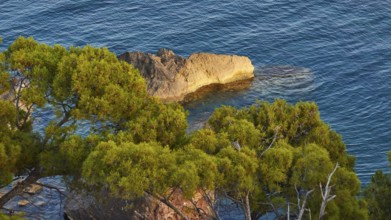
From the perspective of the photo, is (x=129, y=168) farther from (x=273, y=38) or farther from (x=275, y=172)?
(x=273, y=38)

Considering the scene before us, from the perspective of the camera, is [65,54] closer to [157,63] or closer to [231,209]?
[231,209]

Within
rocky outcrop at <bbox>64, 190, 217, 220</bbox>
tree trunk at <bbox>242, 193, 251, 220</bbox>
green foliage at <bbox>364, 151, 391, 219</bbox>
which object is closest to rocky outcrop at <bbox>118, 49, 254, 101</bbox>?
rocky outcrop at <bbox>64, 190, 217, 220</bbox>

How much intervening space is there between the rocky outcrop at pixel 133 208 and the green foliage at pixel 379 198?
8.75 m

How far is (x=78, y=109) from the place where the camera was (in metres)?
29.7

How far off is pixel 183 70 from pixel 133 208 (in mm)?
24589

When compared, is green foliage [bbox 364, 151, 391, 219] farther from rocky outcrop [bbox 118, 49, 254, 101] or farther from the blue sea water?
rocky outcrop [bbox 118, 49, 254, 101]

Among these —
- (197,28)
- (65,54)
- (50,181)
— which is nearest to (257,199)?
(65,54)

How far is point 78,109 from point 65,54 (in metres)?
3.45

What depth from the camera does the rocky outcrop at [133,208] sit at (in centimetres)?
3822

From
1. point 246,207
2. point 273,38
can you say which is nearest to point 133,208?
point 246,207

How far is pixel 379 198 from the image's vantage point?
3209cm

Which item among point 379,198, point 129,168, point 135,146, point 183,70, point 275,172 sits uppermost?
point 135,146

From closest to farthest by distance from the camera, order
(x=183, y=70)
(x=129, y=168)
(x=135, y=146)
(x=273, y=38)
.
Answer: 1. (x=129, y=168)
2. (x=135, y=146)
3. (x=183, y=70)
4. (x=273, y=38)

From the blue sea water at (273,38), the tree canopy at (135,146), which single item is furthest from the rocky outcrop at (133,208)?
the blue sea water at (273,38)
